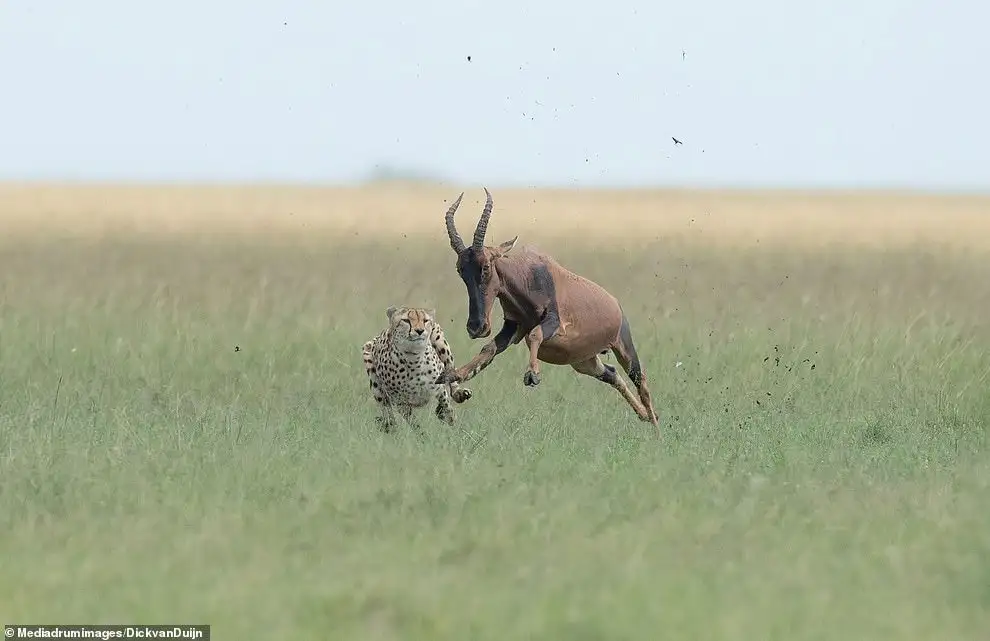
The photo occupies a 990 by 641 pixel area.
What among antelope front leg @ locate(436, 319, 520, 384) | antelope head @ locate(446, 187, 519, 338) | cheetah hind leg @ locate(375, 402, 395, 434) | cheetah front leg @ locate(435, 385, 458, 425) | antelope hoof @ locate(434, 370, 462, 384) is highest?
antelope head @ locate(446, 187, 519, 338)

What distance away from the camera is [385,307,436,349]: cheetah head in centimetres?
1386

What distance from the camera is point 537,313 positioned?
1382cm

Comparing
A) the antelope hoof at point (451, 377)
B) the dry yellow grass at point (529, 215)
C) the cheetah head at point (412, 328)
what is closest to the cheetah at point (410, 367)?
the cheetah head at point (412, 328)

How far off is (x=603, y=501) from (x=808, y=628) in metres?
2.76

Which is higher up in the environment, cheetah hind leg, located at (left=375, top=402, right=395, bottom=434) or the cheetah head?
the cheetah head

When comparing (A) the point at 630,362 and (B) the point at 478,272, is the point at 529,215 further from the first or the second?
(B) the point at 478,272

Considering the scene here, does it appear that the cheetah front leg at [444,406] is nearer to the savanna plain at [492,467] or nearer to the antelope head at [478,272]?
the savanna plain at [492,467]

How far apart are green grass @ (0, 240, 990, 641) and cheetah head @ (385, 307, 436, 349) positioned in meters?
0.74

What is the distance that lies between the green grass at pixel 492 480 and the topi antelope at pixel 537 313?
509mm

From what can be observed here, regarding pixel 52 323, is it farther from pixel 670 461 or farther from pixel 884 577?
pixel 884 577

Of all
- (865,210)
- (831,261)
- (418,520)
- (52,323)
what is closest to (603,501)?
(418,520)

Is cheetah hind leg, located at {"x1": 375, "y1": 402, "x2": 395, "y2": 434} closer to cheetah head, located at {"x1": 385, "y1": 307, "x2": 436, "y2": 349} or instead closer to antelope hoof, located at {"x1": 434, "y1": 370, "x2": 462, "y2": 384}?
cheetah head, located at {"x1": 385, "y1": 307, "x2": 436, "y2": 349}

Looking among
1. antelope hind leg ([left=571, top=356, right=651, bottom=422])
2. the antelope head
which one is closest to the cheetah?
the antelope head

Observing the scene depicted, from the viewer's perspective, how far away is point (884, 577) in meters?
8.37
